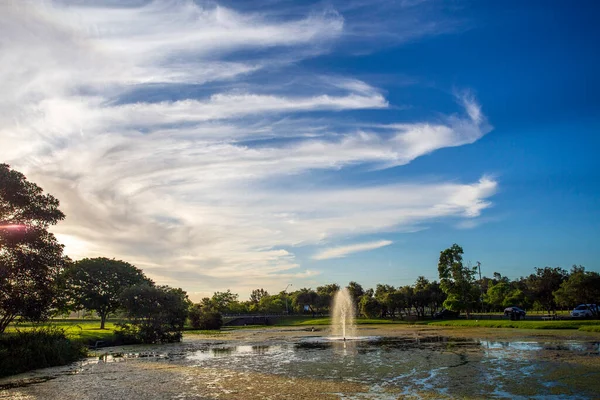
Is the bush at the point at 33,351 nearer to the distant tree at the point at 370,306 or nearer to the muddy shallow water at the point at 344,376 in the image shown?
the muddy shallow water at the point at 344,376

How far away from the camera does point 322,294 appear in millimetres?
124375

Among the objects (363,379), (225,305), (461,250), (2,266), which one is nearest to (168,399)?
(363,379)

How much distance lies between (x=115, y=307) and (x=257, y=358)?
182ft

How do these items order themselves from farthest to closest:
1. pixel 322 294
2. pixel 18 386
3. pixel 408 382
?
pixel 322 294 < pixel 18 386 < pixel 408 382

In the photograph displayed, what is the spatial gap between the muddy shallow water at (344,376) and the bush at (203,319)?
51.3 m

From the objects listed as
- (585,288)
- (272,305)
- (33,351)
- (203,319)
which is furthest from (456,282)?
(272,305)

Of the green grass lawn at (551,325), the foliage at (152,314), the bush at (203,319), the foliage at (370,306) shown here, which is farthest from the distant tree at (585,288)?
the bush at (203,319)

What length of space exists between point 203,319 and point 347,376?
65442 mm

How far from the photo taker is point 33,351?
91.6 feet

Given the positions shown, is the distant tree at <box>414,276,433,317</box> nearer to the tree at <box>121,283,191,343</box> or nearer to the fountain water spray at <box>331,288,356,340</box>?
the fountain water spray at <box>331,288,356,340</box>

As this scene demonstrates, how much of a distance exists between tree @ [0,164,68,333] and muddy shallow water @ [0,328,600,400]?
5.86 m

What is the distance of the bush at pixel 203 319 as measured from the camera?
81188 millimetres

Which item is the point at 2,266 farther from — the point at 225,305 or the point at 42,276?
the point at 225,305

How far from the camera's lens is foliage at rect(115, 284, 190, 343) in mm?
49625
